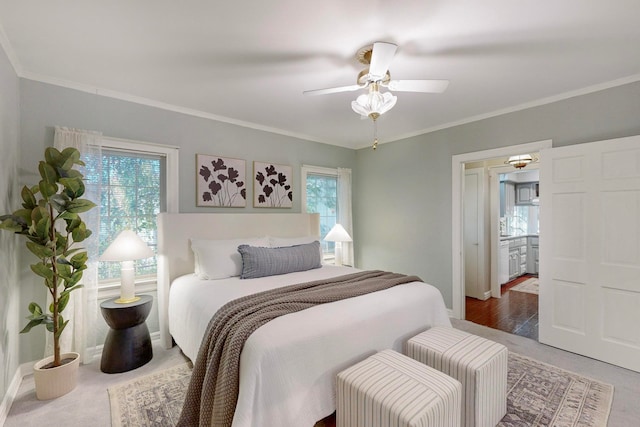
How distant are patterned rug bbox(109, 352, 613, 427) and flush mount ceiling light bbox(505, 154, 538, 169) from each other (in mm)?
2819

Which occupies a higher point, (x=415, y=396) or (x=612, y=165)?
(x=612, y=165)

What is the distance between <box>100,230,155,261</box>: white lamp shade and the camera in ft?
7.89

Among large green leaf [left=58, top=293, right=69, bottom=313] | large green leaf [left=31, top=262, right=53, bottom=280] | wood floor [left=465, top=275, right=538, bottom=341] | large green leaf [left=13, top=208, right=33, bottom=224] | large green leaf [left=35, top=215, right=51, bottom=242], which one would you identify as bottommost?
wood floor [left=465, top=275, right=538, bottom=341]

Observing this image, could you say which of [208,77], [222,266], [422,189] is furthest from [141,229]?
[422,189]

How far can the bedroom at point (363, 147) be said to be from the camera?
2.25m

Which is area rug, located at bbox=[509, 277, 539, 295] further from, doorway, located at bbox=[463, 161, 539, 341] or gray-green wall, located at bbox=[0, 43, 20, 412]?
gray-green wall, located at bbox=[0, 43, 20, 412]

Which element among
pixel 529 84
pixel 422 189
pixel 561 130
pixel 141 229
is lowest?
pixel 141 229

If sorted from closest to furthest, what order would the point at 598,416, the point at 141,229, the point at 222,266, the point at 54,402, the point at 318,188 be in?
the point at 598,416, the point at 54,402, the point at 222,266, the point at 141,229, the point at 318,188

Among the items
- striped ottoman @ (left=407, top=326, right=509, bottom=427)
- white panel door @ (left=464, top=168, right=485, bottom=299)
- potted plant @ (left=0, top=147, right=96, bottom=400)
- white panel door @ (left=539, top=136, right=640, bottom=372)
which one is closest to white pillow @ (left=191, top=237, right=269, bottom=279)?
potted plant @ (left=0, top=147, right=96, bottom=400)

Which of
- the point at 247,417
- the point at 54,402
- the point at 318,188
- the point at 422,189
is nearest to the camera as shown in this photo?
the point at 247,417

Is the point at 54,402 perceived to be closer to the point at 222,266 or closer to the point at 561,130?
the point at 222,266

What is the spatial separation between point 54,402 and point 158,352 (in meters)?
0.81

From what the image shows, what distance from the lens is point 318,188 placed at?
14.9 feet

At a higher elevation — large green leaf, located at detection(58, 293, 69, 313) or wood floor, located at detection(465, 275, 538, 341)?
large green leaf, located at detection(58, 293, 69, 313)
